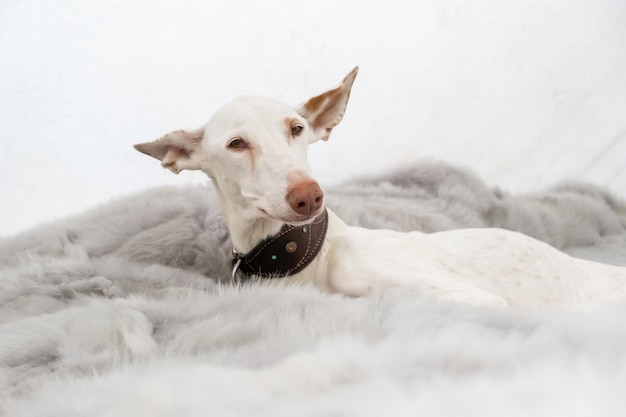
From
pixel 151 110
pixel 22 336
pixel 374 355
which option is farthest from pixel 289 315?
pixel 151 110

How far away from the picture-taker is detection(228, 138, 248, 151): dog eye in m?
1.23

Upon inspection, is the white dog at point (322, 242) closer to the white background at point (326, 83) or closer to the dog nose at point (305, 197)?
the dog nose at point (305, 197)

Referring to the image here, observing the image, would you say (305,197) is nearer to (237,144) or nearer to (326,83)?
(237,144)

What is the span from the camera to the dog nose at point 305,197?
109 cm

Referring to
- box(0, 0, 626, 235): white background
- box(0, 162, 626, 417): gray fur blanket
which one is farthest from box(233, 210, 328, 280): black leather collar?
Result: box(0, 0, 626, 235): white background

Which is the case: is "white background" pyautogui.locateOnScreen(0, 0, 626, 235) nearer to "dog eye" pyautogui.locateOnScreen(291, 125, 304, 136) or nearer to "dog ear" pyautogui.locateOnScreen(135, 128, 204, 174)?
"dog ear" pyautogui.locateOnScreen(135, 128, 204, 174)

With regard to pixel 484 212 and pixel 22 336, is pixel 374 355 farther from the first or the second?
pixel 484 212

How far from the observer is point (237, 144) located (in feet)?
4.07

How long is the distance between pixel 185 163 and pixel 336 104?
320mm

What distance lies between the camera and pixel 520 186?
101 inches

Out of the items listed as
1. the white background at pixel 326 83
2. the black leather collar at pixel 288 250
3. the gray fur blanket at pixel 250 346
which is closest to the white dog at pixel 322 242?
the black leather collar at pixel 288 250

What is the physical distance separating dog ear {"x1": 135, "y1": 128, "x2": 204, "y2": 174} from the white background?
923mm

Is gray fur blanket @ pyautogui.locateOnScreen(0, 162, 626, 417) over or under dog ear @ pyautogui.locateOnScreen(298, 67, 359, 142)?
under

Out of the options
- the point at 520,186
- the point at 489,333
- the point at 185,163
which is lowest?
the point at 520,186
